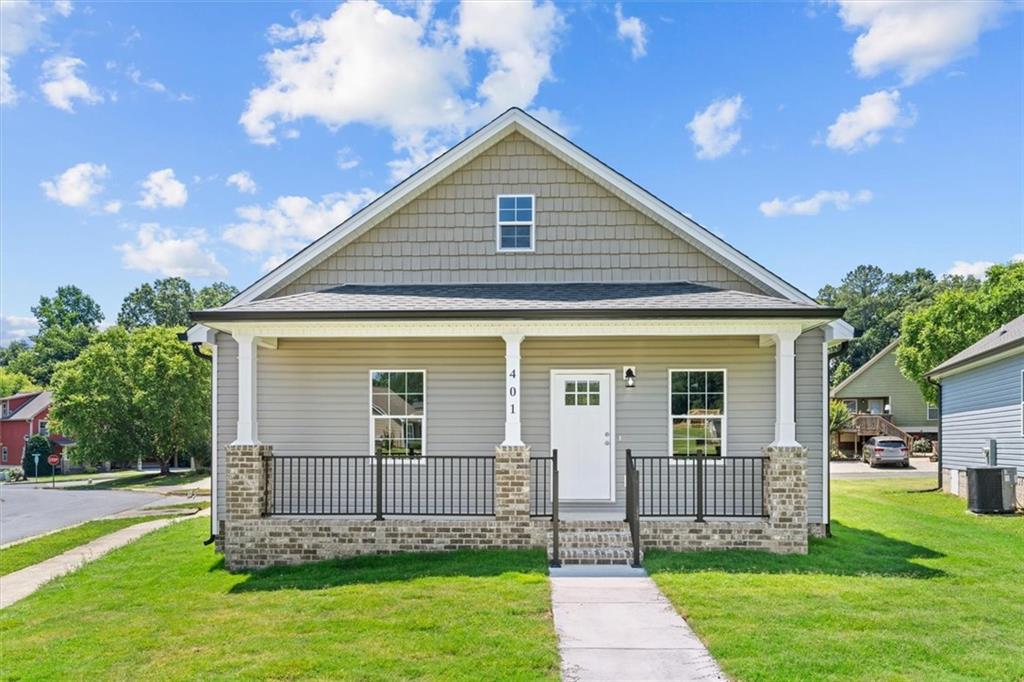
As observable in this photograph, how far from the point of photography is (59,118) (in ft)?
54.2

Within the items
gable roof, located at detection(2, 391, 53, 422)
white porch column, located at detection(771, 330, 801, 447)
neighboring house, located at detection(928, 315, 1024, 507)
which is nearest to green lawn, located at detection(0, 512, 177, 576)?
white porch column, located at detection(771, 330, 801, 447)

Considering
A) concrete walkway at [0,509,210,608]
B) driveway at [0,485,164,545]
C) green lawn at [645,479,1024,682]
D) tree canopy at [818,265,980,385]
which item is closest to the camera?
green lawn at [645,479,1024,682]

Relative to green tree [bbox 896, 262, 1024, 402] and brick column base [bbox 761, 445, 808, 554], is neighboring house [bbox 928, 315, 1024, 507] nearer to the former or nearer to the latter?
brick column base [bbox 761, 445, 808, 554]

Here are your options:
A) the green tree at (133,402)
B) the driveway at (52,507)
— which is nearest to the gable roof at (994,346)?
the driveway at (52,507)

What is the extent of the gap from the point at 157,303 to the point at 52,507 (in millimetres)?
68516

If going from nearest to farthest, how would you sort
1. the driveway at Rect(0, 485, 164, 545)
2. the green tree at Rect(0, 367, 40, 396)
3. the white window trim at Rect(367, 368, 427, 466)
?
the white window trim at Rect(367, 368, 427, 466) → the driveway at Rect(0, 485, 164, 545) → the green tree at Rect(0, 367, 40, 396)

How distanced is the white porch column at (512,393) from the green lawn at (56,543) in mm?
8216

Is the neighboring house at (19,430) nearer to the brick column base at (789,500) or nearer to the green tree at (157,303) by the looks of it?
the green tree at (157,303)

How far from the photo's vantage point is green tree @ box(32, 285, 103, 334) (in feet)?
298

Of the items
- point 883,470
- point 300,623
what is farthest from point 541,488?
point 883,470

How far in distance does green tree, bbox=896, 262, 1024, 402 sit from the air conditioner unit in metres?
15.4

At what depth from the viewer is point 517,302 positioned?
376 inches

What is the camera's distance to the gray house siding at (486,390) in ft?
33.9

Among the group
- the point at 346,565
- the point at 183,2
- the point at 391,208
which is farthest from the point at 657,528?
the point at 183,2
